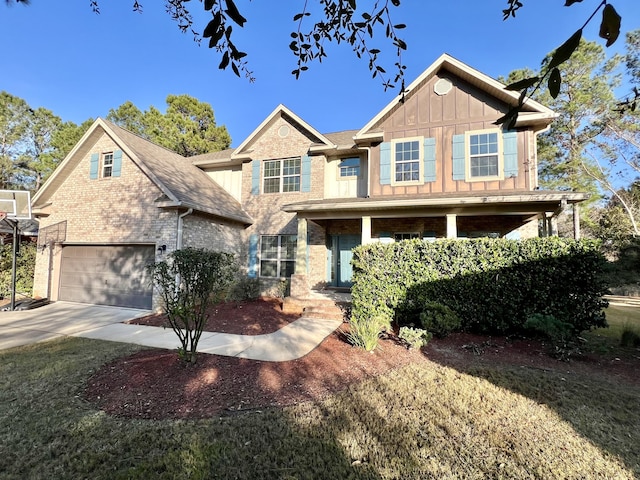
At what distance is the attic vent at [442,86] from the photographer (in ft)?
33.9

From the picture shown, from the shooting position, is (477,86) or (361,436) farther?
(477,86)

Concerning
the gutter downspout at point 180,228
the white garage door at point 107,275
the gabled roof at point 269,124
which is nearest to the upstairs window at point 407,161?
Answer: the gabled roof at point 269,124

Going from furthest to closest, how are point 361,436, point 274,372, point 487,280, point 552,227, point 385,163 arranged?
point 385,163 → point 552,227 → point 487,280 → point 274,372 → point 361,436

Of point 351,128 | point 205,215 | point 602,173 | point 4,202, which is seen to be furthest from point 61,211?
point 602,173

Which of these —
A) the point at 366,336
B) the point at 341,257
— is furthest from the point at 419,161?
the point at 366,336

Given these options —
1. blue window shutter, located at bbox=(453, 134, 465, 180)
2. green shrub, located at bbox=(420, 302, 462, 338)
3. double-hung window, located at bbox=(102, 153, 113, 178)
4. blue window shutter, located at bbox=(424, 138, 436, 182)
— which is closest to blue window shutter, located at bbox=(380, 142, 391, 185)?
blue window shutter, located at bbox=(424, 138, 436, 182)

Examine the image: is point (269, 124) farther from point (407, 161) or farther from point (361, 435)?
point (361, 435)

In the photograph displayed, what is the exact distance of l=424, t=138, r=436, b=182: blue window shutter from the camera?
1028cm

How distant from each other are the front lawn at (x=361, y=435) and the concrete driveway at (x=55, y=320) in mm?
3340

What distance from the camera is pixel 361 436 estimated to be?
306 cm

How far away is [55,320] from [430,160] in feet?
42.3

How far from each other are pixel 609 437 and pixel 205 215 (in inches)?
434

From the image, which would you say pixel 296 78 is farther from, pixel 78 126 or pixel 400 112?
pixel 78 126

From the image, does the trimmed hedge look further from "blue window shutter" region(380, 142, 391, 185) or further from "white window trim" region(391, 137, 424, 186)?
"blue window shutter" region(380, 142, 391, 185)
